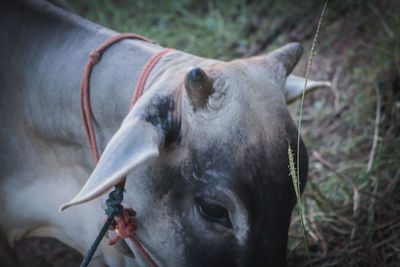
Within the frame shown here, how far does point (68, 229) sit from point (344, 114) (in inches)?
94.7

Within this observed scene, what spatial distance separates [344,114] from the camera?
3.56m

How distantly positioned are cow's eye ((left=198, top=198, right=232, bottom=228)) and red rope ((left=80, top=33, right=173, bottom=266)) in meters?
0.30

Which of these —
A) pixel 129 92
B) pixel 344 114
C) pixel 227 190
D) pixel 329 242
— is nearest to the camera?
pixel 227 190

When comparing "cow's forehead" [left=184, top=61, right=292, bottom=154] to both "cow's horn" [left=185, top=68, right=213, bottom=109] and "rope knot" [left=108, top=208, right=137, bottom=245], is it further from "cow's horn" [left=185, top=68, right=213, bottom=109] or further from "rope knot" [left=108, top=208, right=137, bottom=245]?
"rope knot" [left=108, top=208, right=137, bottom=245]

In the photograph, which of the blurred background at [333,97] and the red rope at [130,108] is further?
the blurred background at [333,97]

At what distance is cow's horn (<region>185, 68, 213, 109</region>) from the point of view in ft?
4.64

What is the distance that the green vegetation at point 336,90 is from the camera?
2611mm

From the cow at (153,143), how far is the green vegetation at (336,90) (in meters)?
0.50

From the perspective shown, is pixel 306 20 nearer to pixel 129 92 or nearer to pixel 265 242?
pixel 129 92

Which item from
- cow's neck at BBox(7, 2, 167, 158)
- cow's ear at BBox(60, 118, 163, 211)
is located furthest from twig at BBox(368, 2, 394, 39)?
cow's ear at BBox(60, 118, 163, 211)

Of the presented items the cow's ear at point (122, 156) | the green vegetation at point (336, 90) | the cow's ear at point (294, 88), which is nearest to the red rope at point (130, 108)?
the cow's ear at point (122, 156)

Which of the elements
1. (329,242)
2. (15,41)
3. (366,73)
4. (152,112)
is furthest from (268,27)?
(152,112)

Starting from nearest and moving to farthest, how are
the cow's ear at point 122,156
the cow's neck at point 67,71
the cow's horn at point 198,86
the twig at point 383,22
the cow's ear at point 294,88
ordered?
the cow's ear at point 122,156
the cow's horn at point 198,86
the cow's neck at point 67,71
the cow's ear at point 294,88
the twig at point 383,22

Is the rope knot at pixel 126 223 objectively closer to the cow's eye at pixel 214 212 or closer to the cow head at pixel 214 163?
the cow head at pixel 214 163
